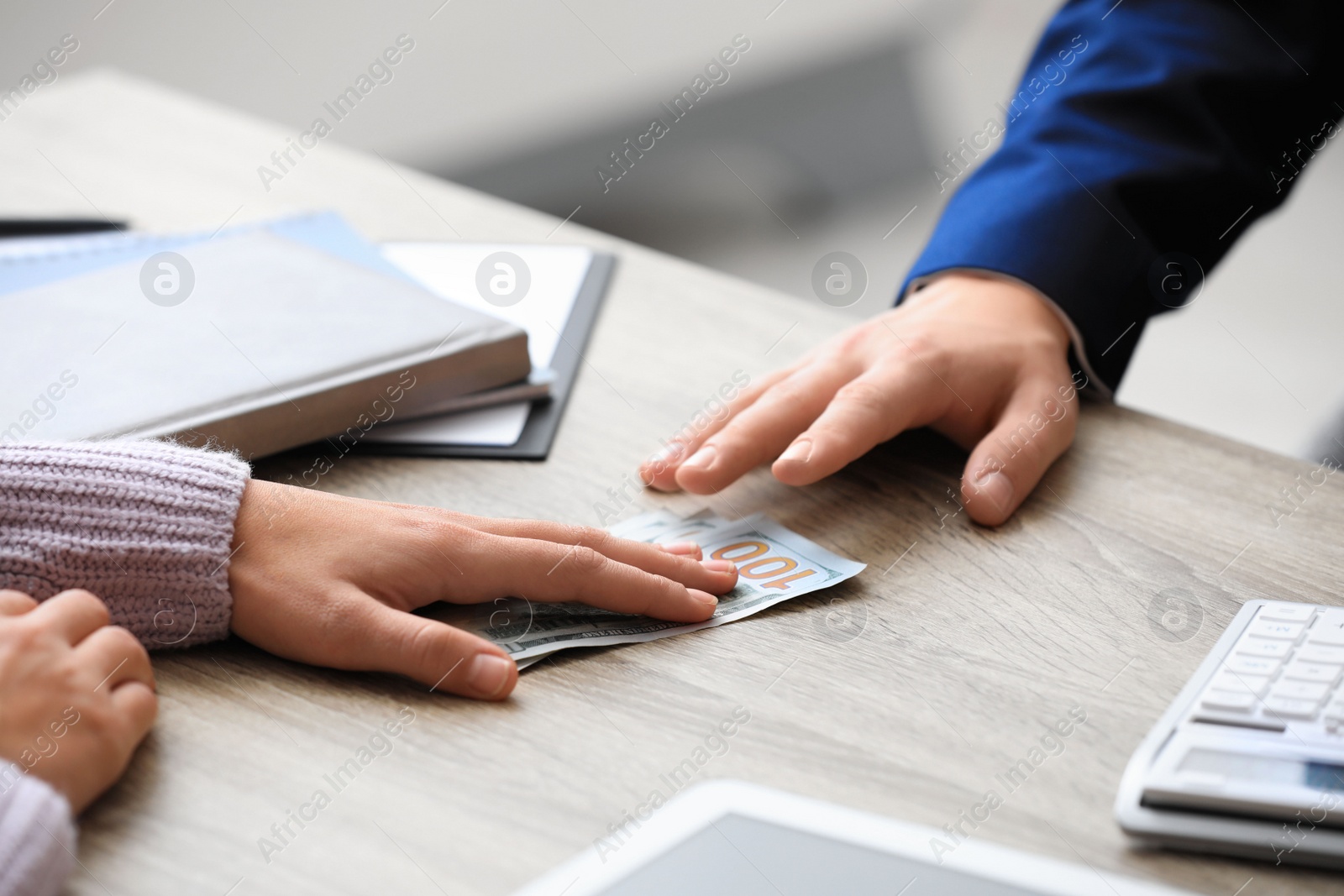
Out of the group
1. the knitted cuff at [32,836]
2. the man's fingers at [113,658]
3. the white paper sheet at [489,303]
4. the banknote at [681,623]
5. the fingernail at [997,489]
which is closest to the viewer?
the knitted cuff at [32,836]

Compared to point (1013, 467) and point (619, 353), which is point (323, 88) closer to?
point (619, 353)

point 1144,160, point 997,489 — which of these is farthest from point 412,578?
point 1144,160

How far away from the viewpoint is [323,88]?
2834 mm

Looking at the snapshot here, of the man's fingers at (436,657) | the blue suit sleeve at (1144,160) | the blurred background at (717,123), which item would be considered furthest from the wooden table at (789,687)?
the blurred background at (717,123)

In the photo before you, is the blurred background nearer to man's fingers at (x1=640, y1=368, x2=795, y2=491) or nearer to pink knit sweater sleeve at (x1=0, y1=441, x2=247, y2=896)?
man's fingers at (x1=640, y1=368, x2=795, y2=491)

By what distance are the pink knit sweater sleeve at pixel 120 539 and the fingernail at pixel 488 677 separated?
0.52ft

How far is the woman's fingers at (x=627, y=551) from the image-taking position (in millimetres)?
708

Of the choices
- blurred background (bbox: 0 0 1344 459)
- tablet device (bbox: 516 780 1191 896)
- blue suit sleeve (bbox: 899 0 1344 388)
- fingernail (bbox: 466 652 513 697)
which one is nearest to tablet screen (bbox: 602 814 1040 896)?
tablet device (bbox: 516 780 1191 896)

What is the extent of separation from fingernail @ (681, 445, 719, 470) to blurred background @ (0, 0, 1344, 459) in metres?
2.08

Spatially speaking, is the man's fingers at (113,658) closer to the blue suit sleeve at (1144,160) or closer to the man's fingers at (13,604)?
the man's fingers at (13,604)

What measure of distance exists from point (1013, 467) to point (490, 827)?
0.46 metres

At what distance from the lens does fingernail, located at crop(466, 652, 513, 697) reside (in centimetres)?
61

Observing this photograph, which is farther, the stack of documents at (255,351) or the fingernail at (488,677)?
the stack of documents at (255,351)

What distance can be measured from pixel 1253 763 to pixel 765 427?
0.41 metres
